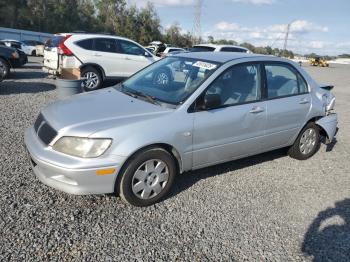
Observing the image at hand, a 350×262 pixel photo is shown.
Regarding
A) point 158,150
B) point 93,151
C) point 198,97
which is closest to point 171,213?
point 158,150

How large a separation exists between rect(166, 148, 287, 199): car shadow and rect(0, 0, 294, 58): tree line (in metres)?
45.3

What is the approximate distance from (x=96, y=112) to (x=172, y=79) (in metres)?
1.23

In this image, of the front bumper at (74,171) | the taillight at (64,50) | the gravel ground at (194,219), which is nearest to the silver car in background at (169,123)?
the front bumper at (74,171)

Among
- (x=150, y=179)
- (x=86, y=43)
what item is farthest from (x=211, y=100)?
(x=86, y=43)

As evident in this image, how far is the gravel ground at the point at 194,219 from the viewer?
3.06 m

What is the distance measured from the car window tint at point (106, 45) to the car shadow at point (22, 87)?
2028 millimetres

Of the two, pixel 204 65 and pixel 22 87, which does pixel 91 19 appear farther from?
pixel 204 65

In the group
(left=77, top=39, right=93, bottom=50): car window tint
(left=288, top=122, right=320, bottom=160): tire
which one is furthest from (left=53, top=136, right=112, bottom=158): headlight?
(left=77, top=39, right=93, bottom=50): car window tint

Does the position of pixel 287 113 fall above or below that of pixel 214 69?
below

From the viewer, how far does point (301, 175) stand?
199 inches

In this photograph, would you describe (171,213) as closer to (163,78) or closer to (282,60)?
(163,78)

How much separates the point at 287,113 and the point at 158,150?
2.31 meters

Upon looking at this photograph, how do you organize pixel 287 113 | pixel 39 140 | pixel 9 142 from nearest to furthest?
pixel 39 140
pixel 287 113
pixel 9 142

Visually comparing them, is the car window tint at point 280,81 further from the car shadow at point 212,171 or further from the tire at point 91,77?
the tire at point 91,77
